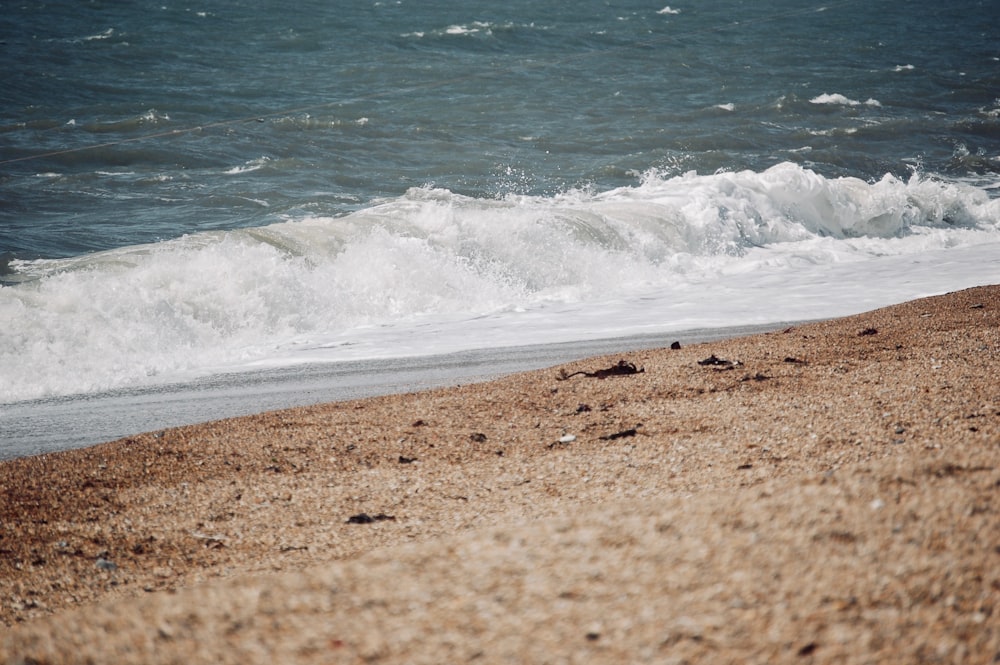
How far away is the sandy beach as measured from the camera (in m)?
1.87

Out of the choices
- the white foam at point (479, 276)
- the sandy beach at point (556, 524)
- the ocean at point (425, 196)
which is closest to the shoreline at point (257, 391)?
the ocean at point (425, 196)

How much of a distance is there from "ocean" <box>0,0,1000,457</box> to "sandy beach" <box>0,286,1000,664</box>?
64.4 inches

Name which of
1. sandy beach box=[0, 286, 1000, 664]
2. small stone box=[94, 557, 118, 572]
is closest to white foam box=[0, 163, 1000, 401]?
sandy beach box=[0, 286, 1000, 664]

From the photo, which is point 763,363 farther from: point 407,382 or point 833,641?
point 833,641

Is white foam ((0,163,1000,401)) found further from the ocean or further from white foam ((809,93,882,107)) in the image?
white foam ((809,93,882,107))

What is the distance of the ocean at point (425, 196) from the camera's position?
780cm

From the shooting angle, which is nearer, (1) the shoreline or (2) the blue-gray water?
(1) the shoreline

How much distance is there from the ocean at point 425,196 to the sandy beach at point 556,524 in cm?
164

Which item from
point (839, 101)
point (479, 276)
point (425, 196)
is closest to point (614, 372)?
point (479, 276)

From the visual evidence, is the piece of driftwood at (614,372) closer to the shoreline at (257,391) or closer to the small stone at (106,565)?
the shoreline at (257,391)

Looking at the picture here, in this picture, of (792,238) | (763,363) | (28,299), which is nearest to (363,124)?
(792,238)

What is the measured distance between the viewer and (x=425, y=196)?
13.0m

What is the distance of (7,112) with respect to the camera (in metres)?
17.3

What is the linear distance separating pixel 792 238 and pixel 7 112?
1469cm
